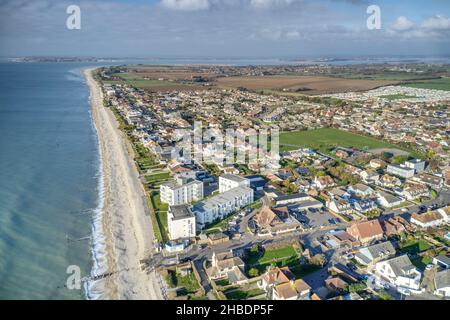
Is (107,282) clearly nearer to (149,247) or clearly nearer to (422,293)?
(149,247)

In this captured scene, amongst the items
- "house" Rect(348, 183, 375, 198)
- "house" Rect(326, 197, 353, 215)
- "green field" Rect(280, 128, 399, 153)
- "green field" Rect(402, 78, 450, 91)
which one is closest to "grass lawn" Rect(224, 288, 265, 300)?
"house" Rect(326, 197, 353, 215)


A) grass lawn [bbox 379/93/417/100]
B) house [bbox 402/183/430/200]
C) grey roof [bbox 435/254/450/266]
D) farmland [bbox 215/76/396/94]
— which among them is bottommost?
grey roof [bbox 435/254/450/266]

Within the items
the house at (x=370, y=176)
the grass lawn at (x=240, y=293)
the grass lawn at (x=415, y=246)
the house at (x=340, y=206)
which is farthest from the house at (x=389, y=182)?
the grass lawn at (x=240, y=293)

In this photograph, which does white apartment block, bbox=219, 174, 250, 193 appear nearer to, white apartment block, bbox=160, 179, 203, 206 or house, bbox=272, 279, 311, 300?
white apartment block, bbox=160, 179, 203, 206

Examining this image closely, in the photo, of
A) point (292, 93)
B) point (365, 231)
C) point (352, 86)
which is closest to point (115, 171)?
point (365, 231)

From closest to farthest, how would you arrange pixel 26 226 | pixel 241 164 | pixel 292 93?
1. pixel 26 226
2. pixel 241 164
3. pixel 292 93

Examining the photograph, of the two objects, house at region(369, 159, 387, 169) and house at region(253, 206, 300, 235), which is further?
house at region(369, 159, 387, 169)
